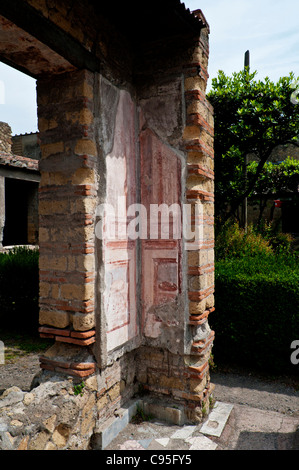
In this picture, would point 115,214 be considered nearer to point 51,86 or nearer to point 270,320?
point 51,86

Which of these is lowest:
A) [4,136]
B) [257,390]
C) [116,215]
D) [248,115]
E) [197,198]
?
[257,390]

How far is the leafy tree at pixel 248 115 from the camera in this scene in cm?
816

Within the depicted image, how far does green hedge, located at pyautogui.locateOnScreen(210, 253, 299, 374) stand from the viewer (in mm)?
4734

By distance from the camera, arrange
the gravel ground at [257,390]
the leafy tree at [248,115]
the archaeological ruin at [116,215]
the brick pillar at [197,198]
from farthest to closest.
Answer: the leafy tree at [248,115] < the gravel ground at [257,390] < the brick pillar at [197,198] < the archaeological ruin at [116,215]

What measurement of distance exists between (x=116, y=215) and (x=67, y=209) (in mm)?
476

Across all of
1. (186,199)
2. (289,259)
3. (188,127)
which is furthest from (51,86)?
(289,259)

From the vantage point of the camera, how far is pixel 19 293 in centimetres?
693

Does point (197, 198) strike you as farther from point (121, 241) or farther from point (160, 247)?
→ point (121, 241)

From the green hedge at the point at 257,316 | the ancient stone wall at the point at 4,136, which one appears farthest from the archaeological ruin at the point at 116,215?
the ancient stone wall at the point at 4,136

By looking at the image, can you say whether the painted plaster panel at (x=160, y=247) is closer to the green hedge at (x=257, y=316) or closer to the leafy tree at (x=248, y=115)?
the green hedge at (x=257, y=316)

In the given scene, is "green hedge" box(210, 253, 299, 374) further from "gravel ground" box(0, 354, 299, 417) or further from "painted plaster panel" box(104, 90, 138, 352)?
"painted plaster panel" box(104, 90, 138, 352)

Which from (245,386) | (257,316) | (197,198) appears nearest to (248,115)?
(257,316)

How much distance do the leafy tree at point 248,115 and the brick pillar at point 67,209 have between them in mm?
6030

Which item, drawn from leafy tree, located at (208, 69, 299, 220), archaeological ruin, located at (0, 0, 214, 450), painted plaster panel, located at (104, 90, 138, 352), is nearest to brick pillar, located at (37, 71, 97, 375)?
archaeological ruin, located at (0, 0, 214, 450)
